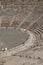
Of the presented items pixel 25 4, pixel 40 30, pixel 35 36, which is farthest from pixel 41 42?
pixel 25 4

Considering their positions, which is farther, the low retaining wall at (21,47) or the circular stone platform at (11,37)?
the circular stone platform at (11,37)

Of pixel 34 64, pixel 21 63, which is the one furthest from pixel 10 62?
pixel 34 64

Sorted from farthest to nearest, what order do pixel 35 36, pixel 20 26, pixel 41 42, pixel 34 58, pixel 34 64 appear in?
pixel 20 26 < pixel 35 36 < pixel 41 42 < pixel 34 58 < pixel 34 64

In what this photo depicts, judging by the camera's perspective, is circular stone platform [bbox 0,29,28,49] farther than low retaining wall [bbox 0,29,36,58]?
Yes

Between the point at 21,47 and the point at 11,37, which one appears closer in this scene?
the point at 21,47

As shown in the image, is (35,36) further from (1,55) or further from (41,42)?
(1,55)

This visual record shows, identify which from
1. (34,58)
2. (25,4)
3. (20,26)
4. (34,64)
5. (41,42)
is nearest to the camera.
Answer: (34,64)

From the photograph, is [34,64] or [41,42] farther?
[41,42]

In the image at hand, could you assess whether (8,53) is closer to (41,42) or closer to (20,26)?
(41,42)
